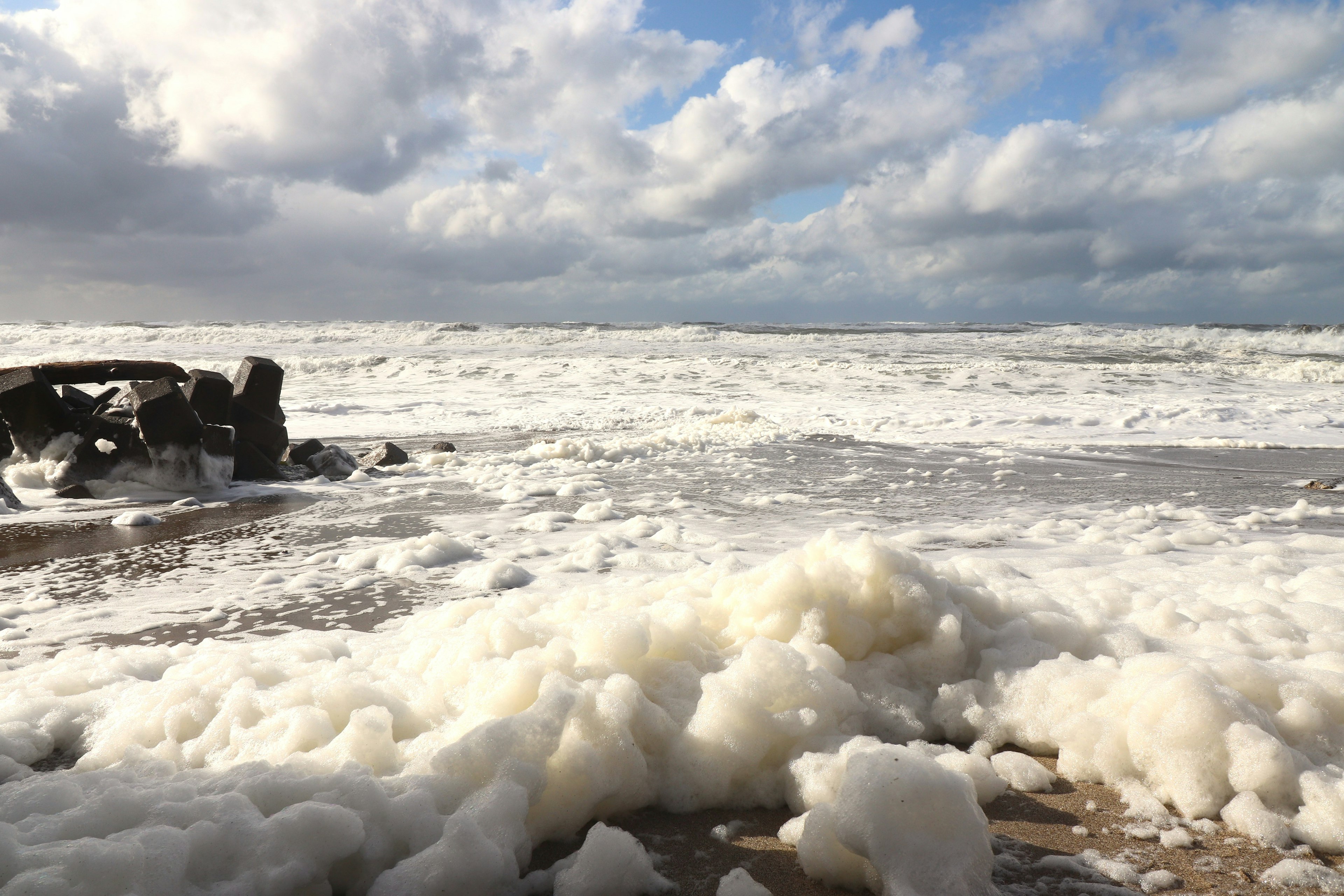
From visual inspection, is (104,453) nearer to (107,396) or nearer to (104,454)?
(104,454)

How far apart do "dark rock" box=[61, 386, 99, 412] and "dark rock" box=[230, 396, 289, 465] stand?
34.6 inches

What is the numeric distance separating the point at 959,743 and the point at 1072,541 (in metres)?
2.22

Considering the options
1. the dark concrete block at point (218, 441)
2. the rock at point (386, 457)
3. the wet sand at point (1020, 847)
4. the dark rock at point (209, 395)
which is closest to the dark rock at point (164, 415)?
the dark concrete block at point (218, 441)

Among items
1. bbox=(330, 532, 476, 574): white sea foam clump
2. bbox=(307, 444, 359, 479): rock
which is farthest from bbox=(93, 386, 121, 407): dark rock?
bbox=(330, 532, 476, 574): white sea foam clump

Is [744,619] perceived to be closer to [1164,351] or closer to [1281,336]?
[1164,351]

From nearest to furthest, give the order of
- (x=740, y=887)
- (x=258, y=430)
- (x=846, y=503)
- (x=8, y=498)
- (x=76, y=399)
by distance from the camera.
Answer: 1. (x=740, y=887)
2. (x=8, y=498)
3. (x=846, y=503)
4. (x=76, y=399)
5. (x=258, y=430)

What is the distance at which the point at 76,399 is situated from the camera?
543 centimetres

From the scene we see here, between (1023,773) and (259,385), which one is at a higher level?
(259,385)

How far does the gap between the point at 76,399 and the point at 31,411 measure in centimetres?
50

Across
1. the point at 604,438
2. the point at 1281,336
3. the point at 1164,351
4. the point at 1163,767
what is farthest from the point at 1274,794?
the point at 1281,336

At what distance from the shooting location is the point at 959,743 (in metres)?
1.86

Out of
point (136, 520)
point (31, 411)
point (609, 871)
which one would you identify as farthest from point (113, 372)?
point (609, 871)

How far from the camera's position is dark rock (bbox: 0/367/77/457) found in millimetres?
4875

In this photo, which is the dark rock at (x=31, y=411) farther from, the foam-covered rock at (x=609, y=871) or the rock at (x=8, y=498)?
the foam-covered rock at (x=609, y=871)
